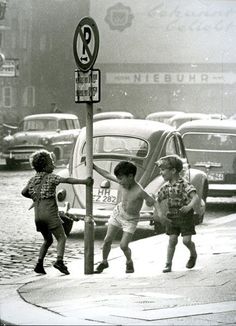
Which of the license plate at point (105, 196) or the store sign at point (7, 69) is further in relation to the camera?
the store sign at point (7, 69)

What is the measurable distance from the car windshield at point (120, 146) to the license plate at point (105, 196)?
923 millimetres

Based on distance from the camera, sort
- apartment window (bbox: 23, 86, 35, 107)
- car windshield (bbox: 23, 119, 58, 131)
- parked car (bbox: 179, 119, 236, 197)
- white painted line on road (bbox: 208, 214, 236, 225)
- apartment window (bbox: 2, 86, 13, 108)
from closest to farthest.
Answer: white painted line on road (bbox: 208, 214, 236, 225), parked car (bbox: 179, 119, 236, 197), car windshield (bbox: 23, 119, 58, 131), apartment window (bbox: 2, 86, 13, 108), apartment window (bbox: 23, 86, 35, 107)

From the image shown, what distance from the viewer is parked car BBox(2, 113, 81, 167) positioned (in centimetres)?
2672

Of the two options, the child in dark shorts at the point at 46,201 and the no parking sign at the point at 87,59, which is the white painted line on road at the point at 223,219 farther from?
the no parking sign at the point at 87,59

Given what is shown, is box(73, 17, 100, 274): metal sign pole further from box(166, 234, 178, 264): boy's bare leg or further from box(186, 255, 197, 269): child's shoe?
box(186, 255, 197, 269): child's shoe

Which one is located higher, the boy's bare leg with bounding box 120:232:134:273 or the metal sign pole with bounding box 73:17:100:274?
the metal sign pole with bounding box 73:17:100:274

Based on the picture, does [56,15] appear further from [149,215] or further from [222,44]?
[149,215]

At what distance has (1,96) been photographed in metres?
35.2

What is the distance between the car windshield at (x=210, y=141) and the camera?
1827 cm

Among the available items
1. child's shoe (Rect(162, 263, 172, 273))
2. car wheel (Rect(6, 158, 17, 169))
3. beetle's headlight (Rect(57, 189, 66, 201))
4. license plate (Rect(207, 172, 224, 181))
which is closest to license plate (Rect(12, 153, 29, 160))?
car wheel (Rect(6, 158, 17, 169))

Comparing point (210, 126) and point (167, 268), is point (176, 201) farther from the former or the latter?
point (210, 126)

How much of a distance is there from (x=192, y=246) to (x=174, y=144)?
5.38 m

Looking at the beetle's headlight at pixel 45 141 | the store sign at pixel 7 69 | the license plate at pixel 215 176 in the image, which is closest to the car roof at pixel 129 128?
the license plate at pixel 215 176

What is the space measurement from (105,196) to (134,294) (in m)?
5.43
